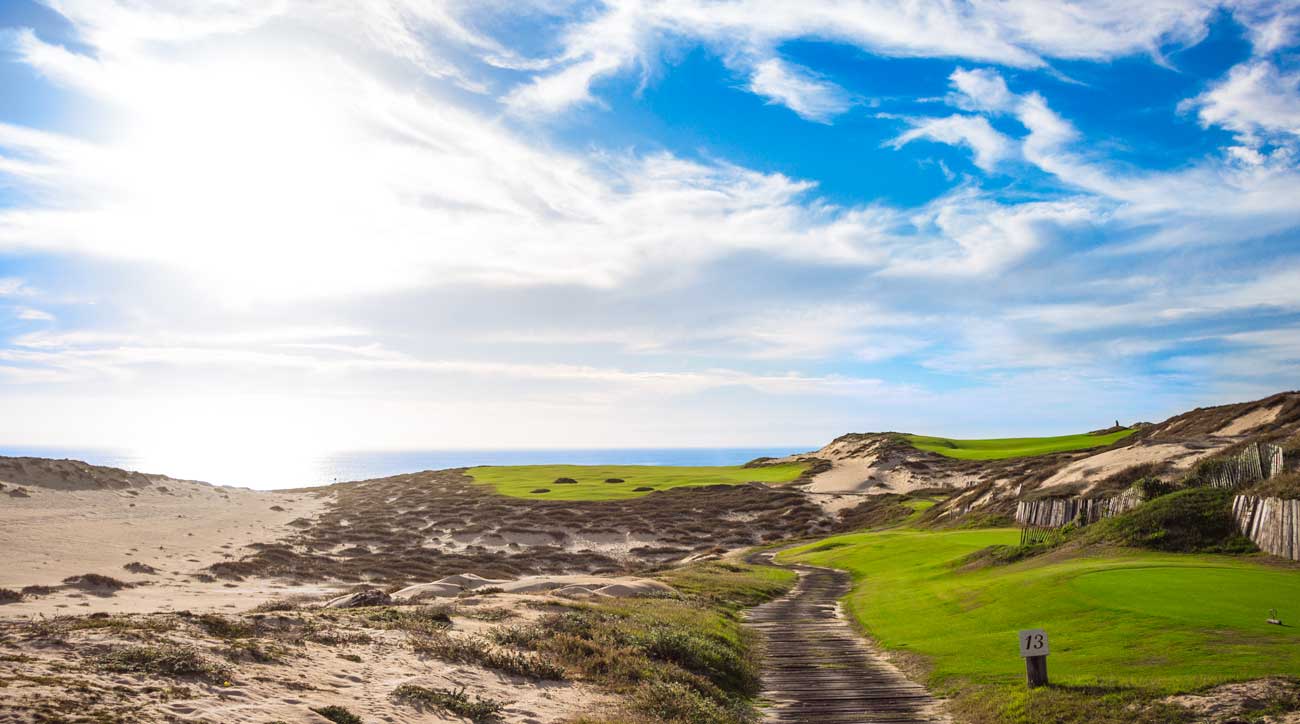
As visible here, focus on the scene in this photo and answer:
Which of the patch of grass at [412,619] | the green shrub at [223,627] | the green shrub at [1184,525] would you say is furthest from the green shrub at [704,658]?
the green shrub at [1184,525]

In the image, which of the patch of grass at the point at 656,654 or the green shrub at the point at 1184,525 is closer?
the patch of grass at the point at 656,654

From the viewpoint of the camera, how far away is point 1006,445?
10825 centimetres

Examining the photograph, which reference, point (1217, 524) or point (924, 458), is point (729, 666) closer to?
point (1217, 524)

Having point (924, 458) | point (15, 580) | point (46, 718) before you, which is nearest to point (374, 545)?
point (15, 580)

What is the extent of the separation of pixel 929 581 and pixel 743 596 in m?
7.95

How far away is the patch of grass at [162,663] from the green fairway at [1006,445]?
9406 cm

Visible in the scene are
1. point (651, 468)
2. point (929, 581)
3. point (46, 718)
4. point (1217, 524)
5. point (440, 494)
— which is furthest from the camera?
point (651, 468)

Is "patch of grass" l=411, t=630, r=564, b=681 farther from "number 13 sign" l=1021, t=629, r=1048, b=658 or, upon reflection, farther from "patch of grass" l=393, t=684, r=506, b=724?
"number 13 sign" l=1021, t=629, r=1048, b=658

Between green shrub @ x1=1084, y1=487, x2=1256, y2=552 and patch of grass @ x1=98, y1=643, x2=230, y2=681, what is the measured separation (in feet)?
94.5

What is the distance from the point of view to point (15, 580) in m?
33.5

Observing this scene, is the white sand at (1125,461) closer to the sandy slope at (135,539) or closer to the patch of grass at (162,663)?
the patch of grass at (162,663)

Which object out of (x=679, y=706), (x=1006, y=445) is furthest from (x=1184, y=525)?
(x=1006, y=445)

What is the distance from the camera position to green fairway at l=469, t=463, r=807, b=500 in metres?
94.0

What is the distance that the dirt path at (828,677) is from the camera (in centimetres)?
1434
